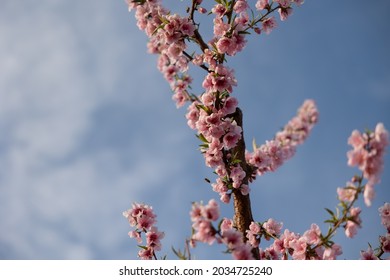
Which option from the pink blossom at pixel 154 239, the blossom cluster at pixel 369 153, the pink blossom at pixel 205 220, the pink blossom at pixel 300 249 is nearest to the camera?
the blossom cluster at pixel 369 153

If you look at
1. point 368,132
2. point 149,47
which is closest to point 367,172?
point 368,132

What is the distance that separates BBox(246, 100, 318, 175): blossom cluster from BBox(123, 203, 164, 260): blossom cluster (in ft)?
4.14

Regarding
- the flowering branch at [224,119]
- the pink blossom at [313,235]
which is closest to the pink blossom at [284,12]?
the flowering branch at [224,119]

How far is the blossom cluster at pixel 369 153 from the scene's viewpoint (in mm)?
2432

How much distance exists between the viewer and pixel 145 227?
158 inches

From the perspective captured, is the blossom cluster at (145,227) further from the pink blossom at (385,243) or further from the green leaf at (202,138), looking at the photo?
the pink blossom at (385,243)

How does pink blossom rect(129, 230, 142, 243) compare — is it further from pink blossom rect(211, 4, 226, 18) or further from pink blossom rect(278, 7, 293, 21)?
pink blossom rect(278, 7, 293, 21)

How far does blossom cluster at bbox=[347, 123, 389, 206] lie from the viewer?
→ 2.43 m

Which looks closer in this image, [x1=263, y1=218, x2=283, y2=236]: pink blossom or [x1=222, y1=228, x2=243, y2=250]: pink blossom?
[x1=222, y1=228, x2=243, y2=250]: pink blossom

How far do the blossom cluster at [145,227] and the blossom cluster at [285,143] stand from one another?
1.26 metres

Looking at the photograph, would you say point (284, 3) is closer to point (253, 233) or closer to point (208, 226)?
point (253, 233)

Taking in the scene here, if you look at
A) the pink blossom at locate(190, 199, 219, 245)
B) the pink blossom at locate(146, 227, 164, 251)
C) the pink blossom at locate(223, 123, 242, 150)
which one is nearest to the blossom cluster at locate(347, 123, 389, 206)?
the pink blossom at locate(190, 199, 219, 245)
